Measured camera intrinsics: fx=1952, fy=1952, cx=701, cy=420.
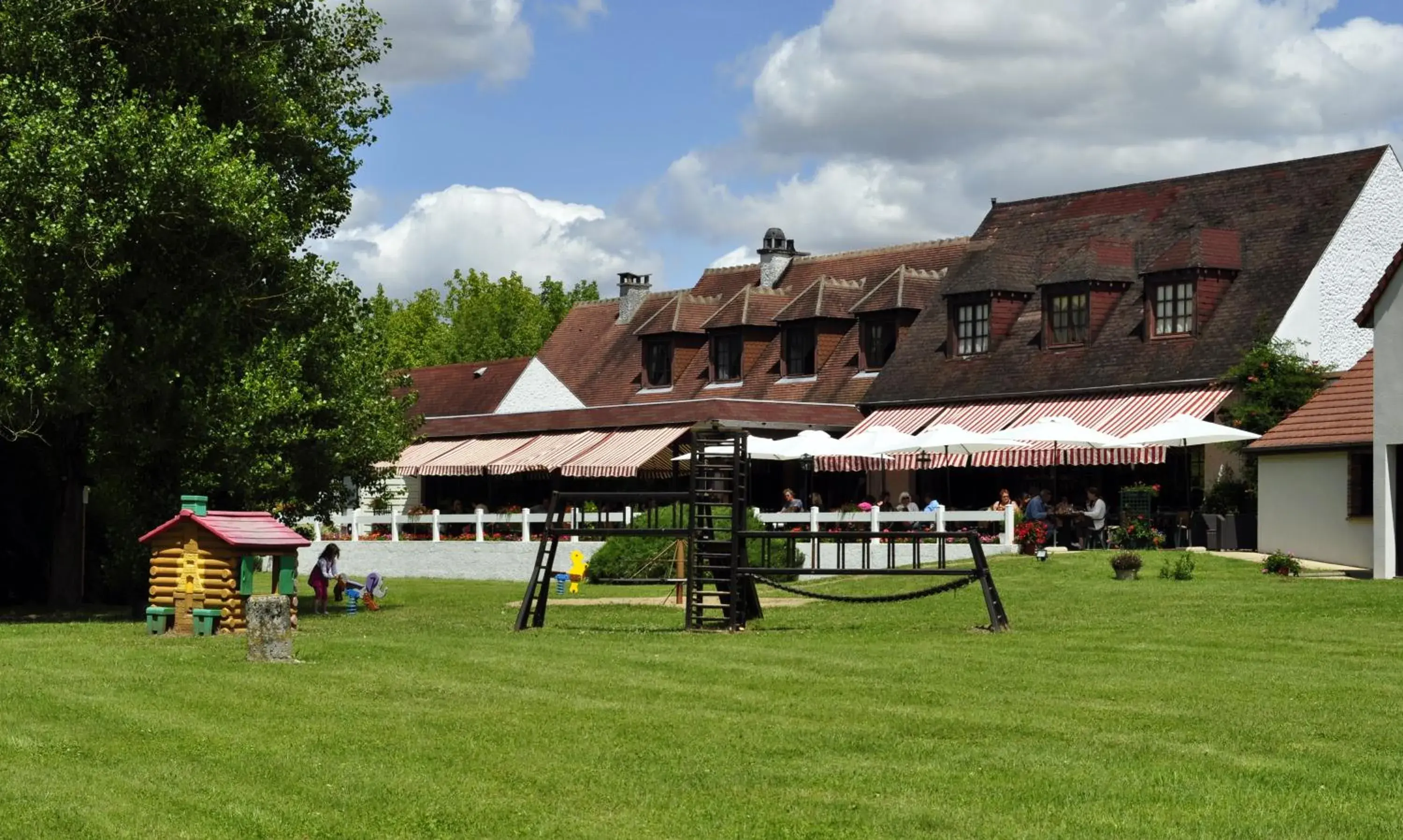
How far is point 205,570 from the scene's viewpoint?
23.3 m

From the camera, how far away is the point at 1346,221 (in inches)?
1586

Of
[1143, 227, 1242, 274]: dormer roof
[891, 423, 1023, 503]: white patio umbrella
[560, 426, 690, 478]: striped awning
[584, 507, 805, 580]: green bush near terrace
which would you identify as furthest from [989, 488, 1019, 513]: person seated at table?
[560, 426, 690, 478]: striped awning

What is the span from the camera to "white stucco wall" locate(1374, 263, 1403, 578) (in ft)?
100

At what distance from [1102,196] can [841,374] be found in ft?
25.0

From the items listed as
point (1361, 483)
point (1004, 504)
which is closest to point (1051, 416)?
point (1004, 504)

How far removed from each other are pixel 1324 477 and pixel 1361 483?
0.78m

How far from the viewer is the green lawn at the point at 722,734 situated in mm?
10266

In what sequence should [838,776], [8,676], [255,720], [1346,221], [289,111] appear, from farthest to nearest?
[1346,221] < [289,111] < [8,676] < [255,720] < [838,776]

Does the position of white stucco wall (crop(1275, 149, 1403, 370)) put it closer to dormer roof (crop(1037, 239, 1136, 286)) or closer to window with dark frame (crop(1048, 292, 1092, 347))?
dormer roof (crop(1037, 239, 1136, 286))

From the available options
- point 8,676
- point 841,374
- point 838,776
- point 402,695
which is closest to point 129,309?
point 8,676

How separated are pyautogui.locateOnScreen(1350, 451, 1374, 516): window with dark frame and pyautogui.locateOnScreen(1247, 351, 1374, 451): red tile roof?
0.36 meters

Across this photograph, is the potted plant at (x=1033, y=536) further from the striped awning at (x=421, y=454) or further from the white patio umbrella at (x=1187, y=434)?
the striped awning at (x=421, y=454)

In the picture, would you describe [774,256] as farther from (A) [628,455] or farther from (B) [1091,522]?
(B) [1091,522]

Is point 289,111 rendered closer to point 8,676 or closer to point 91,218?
point 91,218
